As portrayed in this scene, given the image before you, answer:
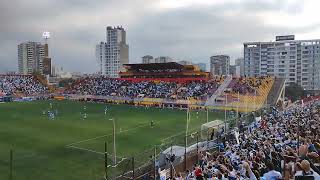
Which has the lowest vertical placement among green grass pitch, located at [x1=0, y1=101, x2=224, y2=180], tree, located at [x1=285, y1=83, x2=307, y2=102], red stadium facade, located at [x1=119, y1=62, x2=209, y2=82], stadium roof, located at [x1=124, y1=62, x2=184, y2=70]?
green grass pitch, located at [x1=0, y1=101, x2=224, y2=180]

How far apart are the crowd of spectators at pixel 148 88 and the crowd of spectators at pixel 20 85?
24.0ft

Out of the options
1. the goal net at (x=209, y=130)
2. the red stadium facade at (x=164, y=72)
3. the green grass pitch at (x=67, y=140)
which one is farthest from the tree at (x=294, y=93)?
the goal net at (x=209, y=130)

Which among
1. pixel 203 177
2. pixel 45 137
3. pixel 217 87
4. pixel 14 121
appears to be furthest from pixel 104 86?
pixel 203 177

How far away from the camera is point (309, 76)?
13075 cm

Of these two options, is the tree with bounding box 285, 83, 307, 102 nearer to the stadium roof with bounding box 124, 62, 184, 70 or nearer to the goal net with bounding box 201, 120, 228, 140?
the stadium roof with bounding box 124, 62, 184, 70

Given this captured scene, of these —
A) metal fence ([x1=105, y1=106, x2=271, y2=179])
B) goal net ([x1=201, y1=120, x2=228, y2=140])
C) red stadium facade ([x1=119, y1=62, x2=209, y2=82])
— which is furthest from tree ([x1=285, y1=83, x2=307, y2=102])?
metal fence ([x1=105, y1=106, x2=271, y2=179])

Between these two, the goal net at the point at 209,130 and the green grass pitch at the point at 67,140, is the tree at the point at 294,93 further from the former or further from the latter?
the goal net at the point at 209,130

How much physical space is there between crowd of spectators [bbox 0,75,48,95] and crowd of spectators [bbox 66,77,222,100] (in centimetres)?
731

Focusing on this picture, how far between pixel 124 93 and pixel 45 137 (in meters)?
37.9

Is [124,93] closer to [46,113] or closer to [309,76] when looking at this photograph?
→ [46,113]

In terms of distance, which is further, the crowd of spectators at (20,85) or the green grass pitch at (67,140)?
the crowd of spectators at (20,85)

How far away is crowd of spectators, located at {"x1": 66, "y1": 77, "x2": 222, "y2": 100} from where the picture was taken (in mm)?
58188

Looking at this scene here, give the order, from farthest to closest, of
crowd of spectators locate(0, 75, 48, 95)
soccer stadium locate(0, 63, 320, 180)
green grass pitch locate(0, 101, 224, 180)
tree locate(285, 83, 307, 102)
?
tree locate(285, 83, 307, 102), crowd of spectators locate(0, 75, 48, 95), green grass pitch locate(0, 101, 224, 180), soccer stadium locate(0, 63, 320, 180)

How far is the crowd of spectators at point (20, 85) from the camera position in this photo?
7288 cm
